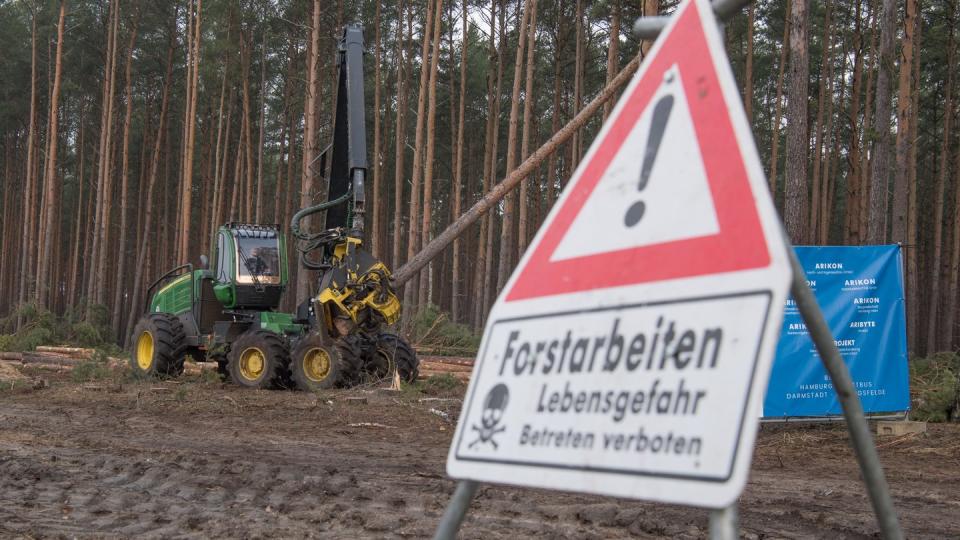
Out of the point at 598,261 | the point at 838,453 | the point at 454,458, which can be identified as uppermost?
the point at 598,261

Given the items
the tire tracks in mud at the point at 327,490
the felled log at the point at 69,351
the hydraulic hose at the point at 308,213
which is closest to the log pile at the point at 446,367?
the hydraulic hose at the point at 308,213

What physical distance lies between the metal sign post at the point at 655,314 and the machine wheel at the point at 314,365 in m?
11.1

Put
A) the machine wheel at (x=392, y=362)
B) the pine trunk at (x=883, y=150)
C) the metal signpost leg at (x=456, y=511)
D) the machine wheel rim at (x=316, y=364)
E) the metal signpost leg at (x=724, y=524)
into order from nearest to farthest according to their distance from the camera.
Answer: the metal signpost leg at (x=724, y=524), the metal signpost leg at (x=456, y=511), the machine wheel rim at (x=316, y=364), the machine wheel at (x=392, y=362), the pine trunk at (x=883, y=150)

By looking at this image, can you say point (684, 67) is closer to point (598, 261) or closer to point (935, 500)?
point (598, 261)

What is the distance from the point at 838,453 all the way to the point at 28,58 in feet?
132

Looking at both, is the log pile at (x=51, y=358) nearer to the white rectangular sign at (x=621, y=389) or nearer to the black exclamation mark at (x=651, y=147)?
the white rectangular sign at (x=621, y=389)

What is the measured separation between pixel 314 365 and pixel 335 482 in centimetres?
664

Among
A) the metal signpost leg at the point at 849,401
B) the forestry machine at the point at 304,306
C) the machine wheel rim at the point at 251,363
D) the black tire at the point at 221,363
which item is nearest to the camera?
the metal signpost leg at the point at 849,401

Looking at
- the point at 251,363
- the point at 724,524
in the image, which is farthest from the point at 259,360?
the point at 724,524

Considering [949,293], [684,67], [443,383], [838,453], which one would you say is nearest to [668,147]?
[684,67]

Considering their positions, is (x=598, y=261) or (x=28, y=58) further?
(x=28, y=58)

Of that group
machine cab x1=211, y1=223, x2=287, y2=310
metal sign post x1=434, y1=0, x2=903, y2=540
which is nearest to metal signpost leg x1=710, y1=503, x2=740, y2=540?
metal sign post x1=434, y1=0, x2=903, y2=540

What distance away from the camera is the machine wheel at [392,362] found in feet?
44.7

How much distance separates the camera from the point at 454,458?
1.96 metres
